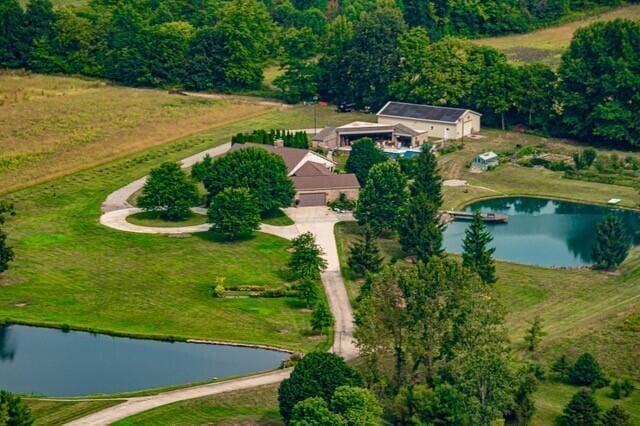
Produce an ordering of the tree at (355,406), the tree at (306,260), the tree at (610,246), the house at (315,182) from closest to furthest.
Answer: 1. the tree at (355,406)
2. the tree at (306,260)
3. the tree at (610,246)
4. the house at (315,182)

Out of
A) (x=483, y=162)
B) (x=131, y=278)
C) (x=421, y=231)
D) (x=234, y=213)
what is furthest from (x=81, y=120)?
(x=421, y=231)

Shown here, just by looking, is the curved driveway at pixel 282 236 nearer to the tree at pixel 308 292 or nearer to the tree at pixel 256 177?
the tree at pixel 308 292

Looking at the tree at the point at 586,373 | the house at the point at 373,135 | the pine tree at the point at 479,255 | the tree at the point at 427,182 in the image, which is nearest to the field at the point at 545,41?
the house at the point at 373,135

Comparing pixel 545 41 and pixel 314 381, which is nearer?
pixel 314 381

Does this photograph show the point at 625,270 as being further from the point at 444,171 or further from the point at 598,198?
the point at 444,171

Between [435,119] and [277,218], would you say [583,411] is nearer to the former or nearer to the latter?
[277,218]
